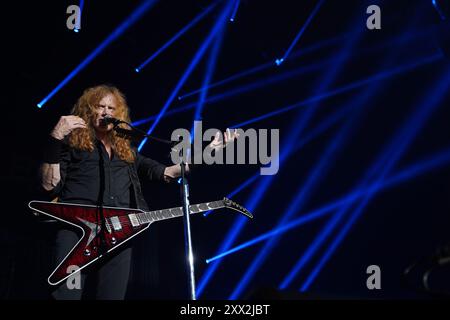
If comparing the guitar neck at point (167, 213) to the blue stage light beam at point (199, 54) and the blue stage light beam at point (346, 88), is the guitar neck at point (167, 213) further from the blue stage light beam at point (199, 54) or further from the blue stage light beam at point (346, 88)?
the blue stage light beam at point (346, 88)

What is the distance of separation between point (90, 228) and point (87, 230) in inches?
0.7

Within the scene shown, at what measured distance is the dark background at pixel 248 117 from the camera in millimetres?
3775

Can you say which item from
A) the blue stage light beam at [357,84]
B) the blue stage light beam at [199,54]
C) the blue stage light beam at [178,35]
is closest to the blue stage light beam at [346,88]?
the blue stage light beam at [357,84]

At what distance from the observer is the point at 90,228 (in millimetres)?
2539

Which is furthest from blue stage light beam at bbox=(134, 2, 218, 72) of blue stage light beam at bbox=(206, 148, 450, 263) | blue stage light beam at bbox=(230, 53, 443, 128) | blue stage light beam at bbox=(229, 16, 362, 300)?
blue stage light beam at bbox=(206, 148, 450, 263)

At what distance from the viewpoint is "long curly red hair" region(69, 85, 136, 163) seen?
106 inches

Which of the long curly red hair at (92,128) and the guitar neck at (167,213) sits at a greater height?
the long curly red hair at (92,128)

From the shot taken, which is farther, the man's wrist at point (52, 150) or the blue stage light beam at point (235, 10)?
the blue stage light beam at point (235, 10)

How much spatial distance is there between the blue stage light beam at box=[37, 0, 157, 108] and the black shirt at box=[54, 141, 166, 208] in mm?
1237

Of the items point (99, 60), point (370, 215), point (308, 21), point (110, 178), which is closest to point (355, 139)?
point (370, 215)

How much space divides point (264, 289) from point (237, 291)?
3.12 meters

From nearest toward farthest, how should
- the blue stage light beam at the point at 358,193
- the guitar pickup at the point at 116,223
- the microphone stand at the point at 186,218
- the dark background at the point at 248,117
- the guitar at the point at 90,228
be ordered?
the microphone stand at the point at 186,218
the guitar at the point at 90,228
the guitar pickup at the point at 116,223
the dark background at the point at 248,117
the blue stage light beam at the point at 358,193

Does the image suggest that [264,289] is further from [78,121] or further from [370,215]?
[370,215]

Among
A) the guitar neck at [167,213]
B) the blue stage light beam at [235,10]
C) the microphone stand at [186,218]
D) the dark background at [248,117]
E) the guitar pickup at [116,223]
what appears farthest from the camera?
the blue stage light beam at [235,10]
